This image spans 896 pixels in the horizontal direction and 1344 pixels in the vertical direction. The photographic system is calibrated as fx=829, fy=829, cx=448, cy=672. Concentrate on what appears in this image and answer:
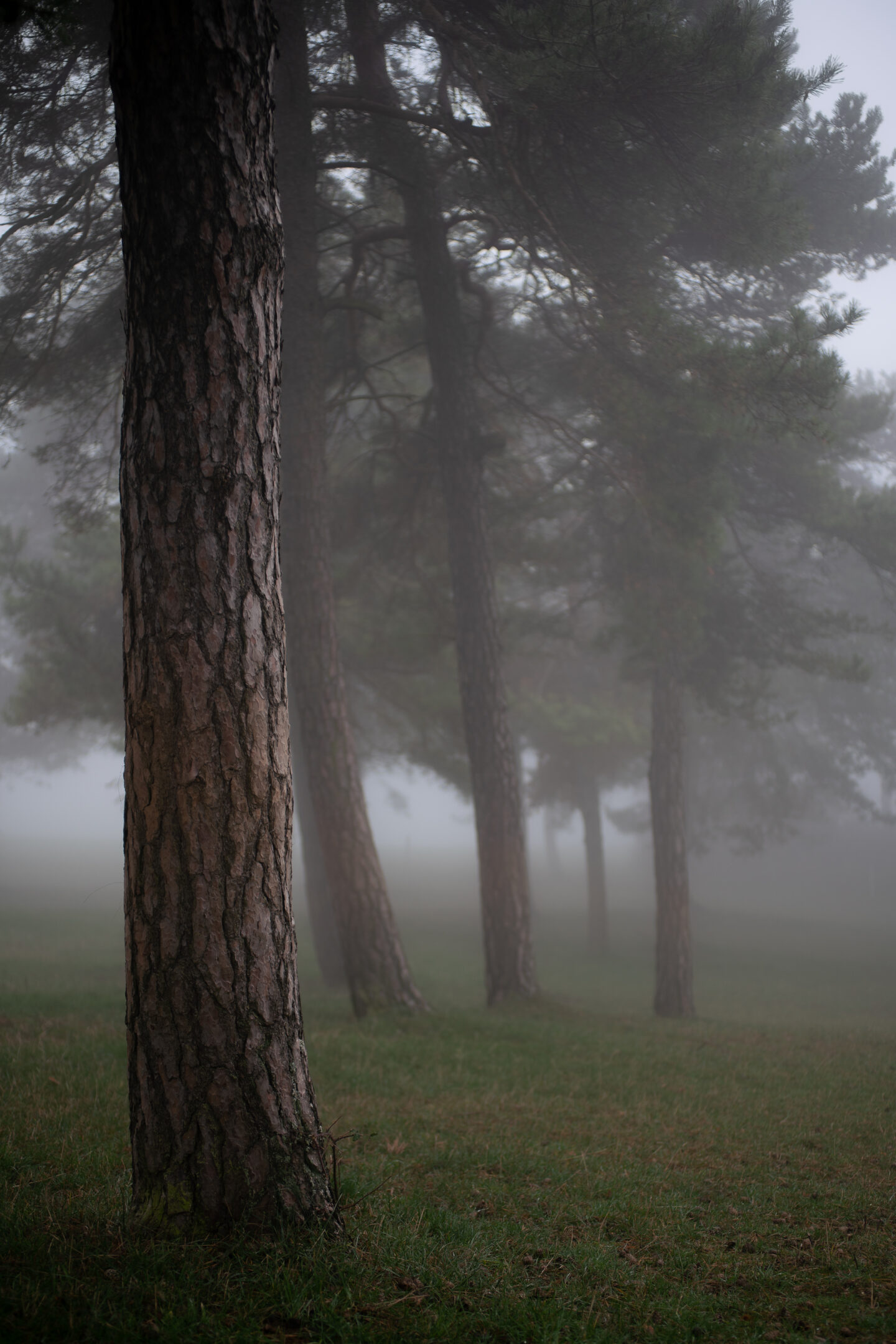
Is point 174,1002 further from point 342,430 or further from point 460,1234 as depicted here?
point 342,430

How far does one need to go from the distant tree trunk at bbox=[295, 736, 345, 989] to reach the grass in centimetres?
507

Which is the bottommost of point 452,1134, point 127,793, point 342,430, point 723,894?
point 723,894

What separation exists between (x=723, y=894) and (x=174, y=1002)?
35207mm

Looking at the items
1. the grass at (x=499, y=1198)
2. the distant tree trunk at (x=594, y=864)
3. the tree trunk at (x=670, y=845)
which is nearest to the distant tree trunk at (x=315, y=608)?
the grass at (x=499, y=1198)

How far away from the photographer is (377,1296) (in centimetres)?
247

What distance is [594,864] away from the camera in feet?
75.2

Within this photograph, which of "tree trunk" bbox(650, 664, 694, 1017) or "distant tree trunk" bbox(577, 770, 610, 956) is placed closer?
"tree trunk" bbox(650, 664, 694, 1017)

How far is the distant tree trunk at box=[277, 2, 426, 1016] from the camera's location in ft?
29.0

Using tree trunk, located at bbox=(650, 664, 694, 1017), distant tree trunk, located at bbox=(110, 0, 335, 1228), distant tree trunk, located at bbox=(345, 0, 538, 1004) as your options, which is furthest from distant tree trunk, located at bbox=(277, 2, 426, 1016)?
Result: distant tree trunk, located at bbox=(110, 0, 335, 1228)

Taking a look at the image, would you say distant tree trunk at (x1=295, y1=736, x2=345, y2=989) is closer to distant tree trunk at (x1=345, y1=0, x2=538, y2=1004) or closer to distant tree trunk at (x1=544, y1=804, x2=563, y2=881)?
distant tree trunk at (x1=345, y1=0, x2=538, y2=1004)

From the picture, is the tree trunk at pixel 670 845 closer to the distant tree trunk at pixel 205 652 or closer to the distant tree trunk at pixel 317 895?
the distant tree trunk at pixel 317 895

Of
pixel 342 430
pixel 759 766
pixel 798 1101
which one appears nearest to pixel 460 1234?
pixel 798 1101

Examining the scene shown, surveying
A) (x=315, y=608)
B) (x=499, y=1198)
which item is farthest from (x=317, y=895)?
(x=499, y=1198)

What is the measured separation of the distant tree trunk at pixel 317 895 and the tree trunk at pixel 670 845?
508 centimetres
